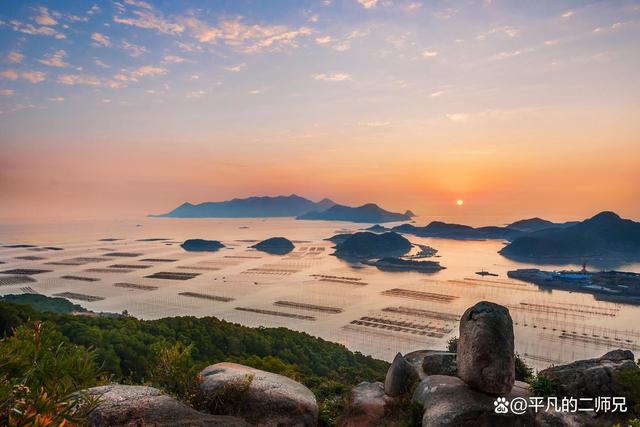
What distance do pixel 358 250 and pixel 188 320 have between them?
113938 mm

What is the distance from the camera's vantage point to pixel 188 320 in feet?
147

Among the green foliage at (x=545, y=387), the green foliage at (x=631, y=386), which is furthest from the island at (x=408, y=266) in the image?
the green foliage at (x=545, y=387)

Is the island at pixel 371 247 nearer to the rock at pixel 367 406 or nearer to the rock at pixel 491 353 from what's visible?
the rock at pixel 367 406

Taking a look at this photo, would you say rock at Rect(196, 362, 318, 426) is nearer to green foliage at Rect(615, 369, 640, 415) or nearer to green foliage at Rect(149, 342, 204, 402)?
green foliage at Rect(149, 342, 204, 402)

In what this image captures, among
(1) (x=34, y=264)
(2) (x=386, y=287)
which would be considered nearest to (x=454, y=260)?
(2) (x=386, y=287)

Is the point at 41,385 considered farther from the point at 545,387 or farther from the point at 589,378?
the point at 589,378

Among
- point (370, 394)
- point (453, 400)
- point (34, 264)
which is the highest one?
point (453, 400)

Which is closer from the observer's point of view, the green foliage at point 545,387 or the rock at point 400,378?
the green foliage at point 545,387

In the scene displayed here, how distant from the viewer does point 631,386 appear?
13.7 metres

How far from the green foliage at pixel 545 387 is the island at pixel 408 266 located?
353ft

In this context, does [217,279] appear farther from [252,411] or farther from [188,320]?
[252,411]

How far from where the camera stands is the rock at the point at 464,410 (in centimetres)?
1162

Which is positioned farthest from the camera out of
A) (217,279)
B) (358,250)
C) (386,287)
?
(358,250)

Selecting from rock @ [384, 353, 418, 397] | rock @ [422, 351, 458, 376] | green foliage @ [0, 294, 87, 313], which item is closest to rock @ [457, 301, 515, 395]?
rock @ [384, 353, 418, 397]
